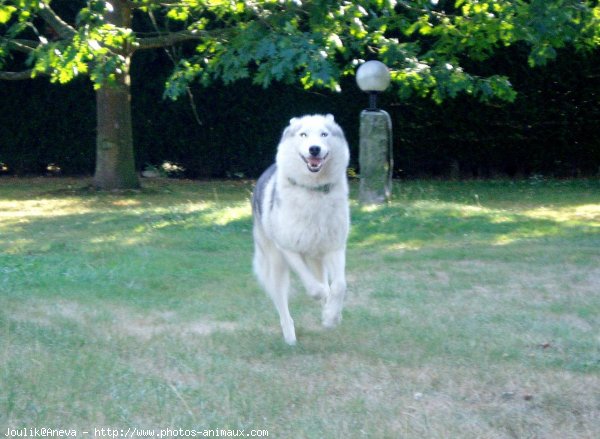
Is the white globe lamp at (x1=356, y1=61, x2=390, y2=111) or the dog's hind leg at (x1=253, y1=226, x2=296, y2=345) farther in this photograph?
the white globe lamp at (x1=356, y1=61, x2=390, y2=111)

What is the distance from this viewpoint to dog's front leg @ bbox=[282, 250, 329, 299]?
607 centimetres

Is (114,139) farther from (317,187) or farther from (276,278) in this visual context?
(317,187)

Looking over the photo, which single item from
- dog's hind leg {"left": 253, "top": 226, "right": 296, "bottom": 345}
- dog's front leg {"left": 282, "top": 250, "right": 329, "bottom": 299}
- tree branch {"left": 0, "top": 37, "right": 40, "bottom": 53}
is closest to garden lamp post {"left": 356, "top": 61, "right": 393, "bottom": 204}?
tree branch {"left": 0, "top": 37, "right": 40, "bottom": 53}

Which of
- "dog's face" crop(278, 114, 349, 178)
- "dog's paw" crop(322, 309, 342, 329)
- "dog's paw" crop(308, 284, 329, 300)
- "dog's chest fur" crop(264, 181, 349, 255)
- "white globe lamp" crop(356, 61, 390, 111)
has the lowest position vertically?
"dog's paw" crop(322, 309, 342, 329)

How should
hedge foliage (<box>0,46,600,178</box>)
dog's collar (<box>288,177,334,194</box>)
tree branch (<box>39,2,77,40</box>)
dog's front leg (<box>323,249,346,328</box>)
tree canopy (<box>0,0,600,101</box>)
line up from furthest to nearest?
1. hedge foliage (<box>0,46,600,178</box>)
2. tree branch (<box>39,2,77,40</box>)
3. tree canopy (<box>0,0,600,101</box>)
4. dog's collar (<box>288,177,334,194</box>)
5. dog's front leg (<box>323,249,346,328</box>)

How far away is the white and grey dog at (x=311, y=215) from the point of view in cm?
608

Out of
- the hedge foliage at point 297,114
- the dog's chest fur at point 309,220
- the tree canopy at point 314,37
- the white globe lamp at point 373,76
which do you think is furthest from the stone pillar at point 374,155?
the dog's chest fur at point 309,220

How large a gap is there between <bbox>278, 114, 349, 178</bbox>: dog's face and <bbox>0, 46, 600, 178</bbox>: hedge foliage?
41.3 ft

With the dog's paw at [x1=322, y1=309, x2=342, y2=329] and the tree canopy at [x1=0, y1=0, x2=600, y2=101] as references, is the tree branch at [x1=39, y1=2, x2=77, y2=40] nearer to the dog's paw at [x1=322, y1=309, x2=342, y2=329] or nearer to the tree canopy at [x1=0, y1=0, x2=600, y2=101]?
the tree canopy at [x1=0, y1=0, x2=600, y2=101]

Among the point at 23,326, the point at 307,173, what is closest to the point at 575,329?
the point at 307,173

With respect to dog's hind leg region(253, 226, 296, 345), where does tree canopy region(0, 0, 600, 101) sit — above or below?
above

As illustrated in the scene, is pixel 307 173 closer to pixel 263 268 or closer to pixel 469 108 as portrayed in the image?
pixel 263 268

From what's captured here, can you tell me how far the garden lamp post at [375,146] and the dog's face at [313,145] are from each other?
23.4 ft

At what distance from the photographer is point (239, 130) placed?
763 inches
